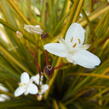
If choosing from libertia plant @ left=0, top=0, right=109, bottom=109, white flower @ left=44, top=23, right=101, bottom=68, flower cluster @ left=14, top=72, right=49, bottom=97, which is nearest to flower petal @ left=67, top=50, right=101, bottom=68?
white flower @ left=44, top=23, right=101, bottom=68

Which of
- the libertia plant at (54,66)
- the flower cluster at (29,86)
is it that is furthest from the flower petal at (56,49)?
the flower cluster at (29,86)

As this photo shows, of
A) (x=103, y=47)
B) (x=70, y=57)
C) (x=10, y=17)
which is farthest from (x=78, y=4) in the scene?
(x=10, y=17)

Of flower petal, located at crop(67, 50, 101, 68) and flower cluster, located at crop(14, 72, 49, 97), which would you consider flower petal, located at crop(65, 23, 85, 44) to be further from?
flower cluster, located at crop(14, 72, 49, 97)

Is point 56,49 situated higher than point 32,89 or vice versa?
point 32,89

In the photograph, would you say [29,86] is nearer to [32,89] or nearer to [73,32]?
[32,89]

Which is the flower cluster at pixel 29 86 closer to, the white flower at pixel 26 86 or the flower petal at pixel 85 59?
the white flower at pixel 26 86

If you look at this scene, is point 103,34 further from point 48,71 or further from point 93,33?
point 48,71

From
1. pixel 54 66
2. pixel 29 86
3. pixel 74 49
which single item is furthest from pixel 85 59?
pixel 29 86
